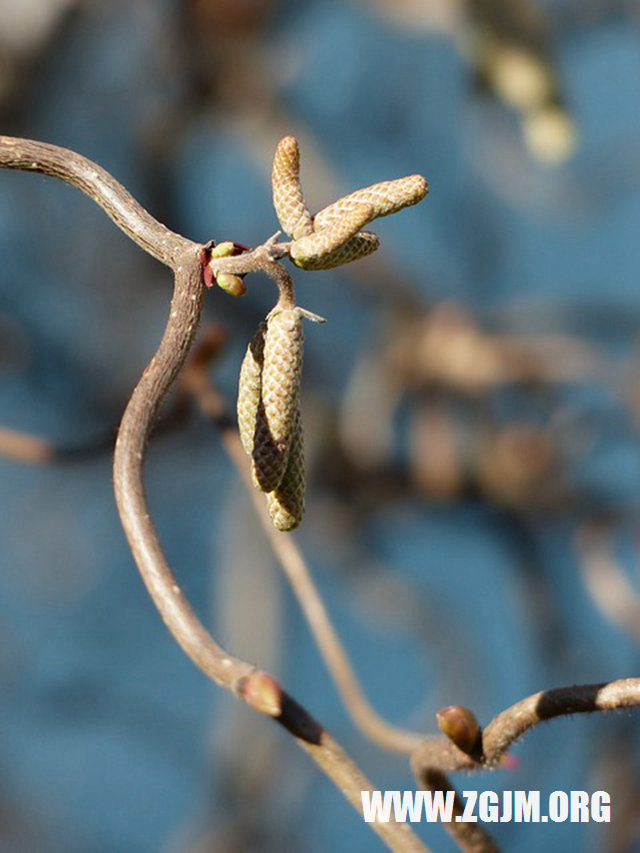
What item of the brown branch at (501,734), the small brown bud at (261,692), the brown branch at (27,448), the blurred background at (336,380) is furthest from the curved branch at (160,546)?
the blurred background at (336,380)

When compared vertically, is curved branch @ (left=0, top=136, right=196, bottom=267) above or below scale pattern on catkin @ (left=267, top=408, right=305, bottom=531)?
above

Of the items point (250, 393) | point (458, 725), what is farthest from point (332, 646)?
point (250, 393)

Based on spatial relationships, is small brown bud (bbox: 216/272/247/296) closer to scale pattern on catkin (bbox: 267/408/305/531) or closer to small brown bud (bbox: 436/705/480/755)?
scale pattern on catkin (bbox: 267/408/305/531)

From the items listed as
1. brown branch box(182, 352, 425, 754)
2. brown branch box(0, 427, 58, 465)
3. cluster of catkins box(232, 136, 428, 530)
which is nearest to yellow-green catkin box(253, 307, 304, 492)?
cluster of catkins box(232, 136, 428, 530)

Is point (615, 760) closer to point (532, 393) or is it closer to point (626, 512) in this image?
point (626, 512)

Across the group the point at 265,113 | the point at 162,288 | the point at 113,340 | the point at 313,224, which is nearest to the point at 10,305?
the point at 113,340

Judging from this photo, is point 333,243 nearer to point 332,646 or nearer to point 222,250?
point 222,250
